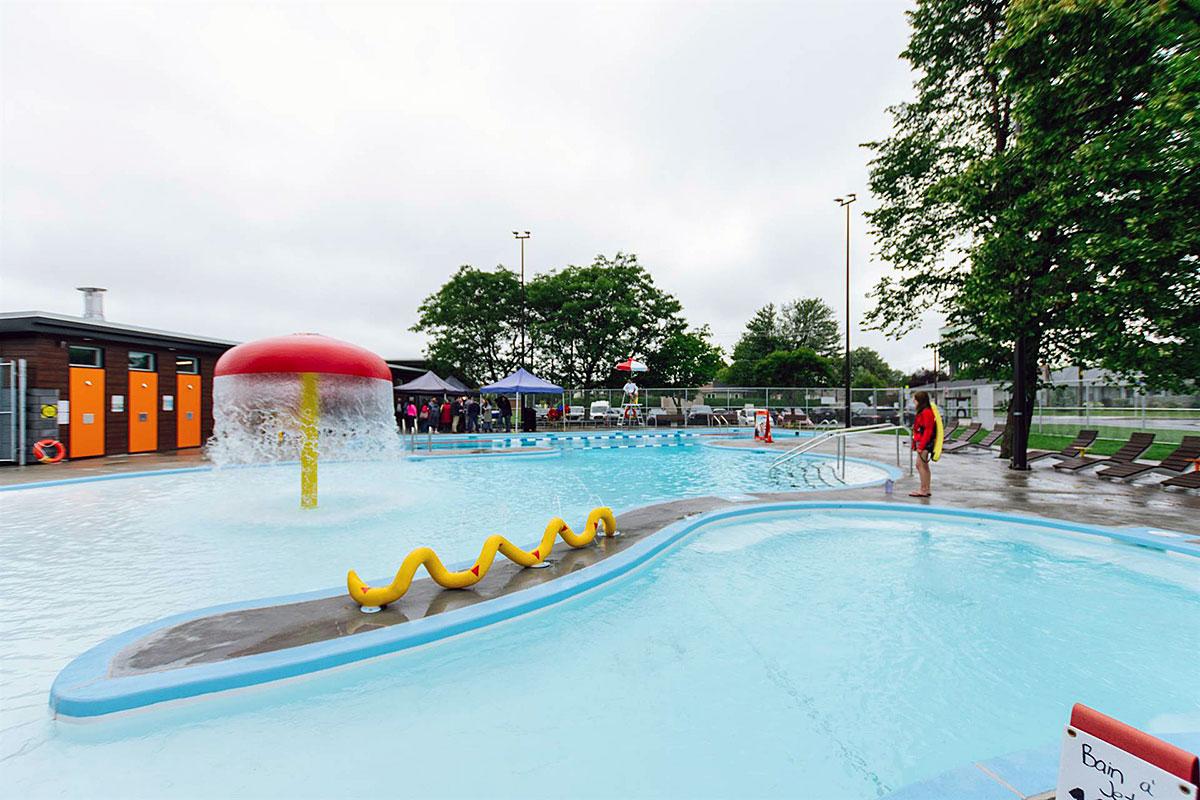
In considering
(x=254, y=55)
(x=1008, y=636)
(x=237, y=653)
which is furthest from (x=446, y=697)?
(x=254, y=55)

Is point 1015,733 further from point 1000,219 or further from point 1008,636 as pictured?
point 1000,219

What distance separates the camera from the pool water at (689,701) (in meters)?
2.52

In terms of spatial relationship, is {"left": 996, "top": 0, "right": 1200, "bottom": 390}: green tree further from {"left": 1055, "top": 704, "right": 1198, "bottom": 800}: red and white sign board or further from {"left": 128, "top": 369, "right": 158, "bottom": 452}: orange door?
{"left": 128, "top": 369, "right": 158, "bottom": 452}: orange door

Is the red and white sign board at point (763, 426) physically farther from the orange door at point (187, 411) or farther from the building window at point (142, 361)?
the building window at point (142, 361)

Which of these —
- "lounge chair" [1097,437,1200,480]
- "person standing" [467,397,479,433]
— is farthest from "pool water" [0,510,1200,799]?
"person standing" [467,397,479,433]

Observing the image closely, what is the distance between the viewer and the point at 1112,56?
29.8 ft

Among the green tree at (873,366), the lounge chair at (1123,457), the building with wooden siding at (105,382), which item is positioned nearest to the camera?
the lounge chair at (1123,457)

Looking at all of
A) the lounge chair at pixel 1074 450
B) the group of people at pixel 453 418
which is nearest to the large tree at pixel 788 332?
the group of people at pixel 453 418

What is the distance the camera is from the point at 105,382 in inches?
570

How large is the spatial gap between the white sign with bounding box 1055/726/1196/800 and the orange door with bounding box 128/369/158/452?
2058 cm

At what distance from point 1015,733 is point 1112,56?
1218cm

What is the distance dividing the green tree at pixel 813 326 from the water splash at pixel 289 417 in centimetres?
7264

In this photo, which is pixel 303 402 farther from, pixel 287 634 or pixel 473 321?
pixel 473 321

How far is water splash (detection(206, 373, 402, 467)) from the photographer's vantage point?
7309mm
